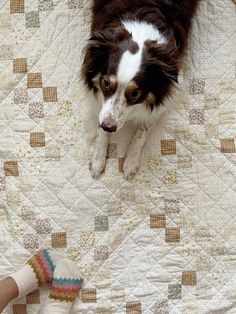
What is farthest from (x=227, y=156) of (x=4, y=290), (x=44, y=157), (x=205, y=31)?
(x=4, y=290)

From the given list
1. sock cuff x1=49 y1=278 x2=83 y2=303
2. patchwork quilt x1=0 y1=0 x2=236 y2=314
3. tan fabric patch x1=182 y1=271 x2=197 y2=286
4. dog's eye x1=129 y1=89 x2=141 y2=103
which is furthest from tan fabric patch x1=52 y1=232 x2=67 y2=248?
dog's eye x1=129 y1=89 x2=141 y2=103

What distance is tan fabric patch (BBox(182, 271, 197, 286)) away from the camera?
1875mm

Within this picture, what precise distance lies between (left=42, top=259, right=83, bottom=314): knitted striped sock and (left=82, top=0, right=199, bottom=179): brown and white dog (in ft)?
1.71

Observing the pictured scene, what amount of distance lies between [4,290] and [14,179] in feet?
1.22

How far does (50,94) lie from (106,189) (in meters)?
0.38

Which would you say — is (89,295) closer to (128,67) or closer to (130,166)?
(130,166)

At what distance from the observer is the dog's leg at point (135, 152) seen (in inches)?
72.6

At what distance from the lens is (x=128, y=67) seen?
60.4 inches

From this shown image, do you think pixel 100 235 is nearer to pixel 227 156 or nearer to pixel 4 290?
pixel 4 290

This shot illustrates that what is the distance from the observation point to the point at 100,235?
188 centimetres

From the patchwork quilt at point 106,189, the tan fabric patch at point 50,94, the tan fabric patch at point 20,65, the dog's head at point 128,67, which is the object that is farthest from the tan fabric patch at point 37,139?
the dog's head at point 128,67

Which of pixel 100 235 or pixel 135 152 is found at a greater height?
pixel 135 152

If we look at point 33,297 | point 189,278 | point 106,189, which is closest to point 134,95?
point 106,189

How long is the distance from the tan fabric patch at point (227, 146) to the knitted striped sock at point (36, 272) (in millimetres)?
672
